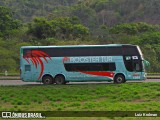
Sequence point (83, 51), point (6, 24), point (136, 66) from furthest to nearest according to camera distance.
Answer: point (6, 24)
point (83, 51)
point (136, 66)

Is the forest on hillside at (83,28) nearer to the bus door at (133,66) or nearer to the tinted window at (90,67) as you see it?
the tinted window at (90,67)

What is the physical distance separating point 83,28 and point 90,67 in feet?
120

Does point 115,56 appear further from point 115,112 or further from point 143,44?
point 143,44

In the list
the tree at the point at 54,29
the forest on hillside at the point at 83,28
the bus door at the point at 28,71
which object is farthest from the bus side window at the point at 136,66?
the tree at the point at 54,29

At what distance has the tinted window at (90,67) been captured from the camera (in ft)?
89.4

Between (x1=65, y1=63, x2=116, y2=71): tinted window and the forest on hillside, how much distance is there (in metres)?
19.3

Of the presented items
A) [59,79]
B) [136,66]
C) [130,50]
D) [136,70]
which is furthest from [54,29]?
[136,70]

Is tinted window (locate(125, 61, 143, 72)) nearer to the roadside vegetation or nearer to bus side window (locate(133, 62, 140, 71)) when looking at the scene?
bus side window (locate(133, 62, 140, 71))

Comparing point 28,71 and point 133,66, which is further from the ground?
point 133,66

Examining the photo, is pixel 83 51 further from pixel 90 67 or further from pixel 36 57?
pixel 36 57

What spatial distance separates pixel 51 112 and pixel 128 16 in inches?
3535

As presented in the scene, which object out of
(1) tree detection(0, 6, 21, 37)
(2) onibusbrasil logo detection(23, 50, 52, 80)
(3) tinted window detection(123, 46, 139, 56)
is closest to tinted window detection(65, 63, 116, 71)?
(3) tinted window detection(123, 46, 139, 56)

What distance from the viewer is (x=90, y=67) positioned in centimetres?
2739

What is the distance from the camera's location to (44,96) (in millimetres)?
17703
